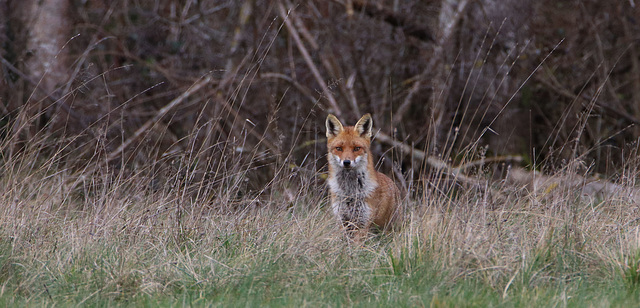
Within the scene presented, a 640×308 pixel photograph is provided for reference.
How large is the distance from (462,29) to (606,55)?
11.1ft

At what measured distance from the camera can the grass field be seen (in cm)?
412

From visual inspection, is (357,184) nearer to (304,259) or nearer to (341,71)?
(304,259)

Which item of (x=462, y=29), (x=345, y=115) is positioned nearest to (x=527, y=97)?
(x=462, y=29)

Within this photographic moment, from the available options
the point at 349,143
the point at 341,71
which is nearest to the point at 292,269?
the point at 349,143

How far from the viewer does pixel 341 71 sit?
10.4m

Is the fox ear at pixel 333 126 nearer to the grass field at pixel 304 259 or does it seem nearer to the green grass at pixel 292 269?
the grass field at pixel 304 259

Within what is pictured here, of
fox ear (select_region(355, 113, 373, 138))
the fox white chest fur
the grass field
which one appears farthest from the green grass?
fox ear (select_region(355, 113, 373, 138))

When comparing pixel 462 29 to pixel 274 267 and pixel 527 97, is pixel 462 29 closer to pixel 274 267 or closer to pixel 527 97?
pixel 527 97

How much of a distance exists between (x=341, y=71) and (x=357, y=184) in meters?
4.26

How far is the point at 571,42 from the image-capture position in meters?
10.9

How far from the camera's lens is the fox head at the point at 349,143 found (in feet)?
20.6

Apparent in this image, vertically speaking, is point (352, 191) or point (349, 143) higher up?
point (349, 143)

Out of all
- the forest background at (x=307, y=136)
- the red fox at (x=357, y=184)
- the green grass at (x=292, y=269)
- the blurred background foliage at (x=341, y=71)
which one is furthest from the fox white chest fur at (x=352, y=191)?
the blurred background foliage at (x=341, y=71)

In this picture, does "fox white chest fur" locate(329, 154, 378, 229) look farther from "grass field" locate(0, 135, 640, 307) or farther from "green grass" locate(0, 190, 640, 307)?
"green grass" locate(0, 190, 640, 307)
